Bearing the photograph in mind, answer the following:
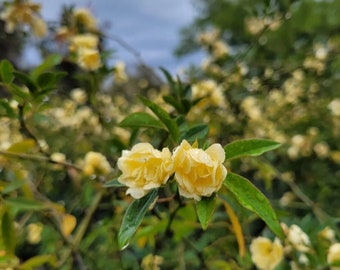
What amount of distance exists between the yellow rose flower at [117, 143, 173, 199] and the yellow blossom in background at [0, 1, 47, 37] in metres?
0.84

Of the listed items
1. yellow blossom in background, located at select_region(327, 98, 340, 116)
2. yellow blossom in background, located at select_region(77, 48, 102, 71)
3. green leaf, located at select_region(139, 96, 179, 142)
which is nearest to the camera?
green leaf, located at select_region(139, 96, 179, 142)

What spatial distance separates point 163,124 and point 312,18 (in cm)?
461

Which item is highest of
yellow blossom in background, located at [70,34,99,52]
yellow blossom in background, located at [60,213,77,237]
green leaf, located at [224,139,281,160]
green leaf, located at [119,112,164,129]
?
green leaf, located at [224,139,281,160]

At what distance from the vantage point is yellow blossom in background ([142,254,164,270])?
3.27 feet

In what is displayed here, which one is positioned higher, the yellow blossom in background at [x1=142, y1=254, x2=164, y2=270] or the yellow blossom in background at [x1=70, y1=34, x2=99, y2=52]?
the yellow blossom in background at [x1=70, y1=34, x2=99, y2=52]

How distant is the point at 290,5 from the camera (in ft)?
3.69

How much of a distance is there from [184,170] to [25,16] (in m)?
0.91

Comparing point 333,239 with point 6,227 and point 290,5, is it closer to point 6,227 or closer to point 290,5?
point 290,5

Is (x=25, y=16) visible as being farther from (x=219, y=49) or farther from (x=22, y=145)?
(x=219, y=49)

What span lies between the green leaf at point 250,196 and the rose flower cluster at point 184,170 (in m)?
0.03

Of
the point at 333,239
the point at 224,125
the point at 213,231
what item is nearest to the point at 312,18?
the point at 224,125

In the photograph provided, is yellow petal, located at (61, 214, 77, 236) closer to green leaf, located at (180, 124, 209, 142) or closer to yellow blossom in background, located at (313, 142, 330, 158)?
green leaf, located at (180, 124, 209, 142)

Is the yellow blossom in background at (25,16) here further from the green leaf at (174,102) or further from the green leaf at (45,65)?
the green leaf at (174,102)

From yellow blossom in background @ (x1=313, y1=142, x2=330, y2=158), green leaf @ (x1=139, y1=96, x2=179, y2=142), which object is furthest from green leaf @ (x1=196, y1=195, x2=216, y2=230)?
yellow blossom in background @ (x1=313, y1=142, x2=330, y2=158)
